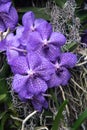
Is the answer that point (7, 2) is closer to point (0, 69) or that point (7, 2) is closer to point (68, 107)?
point (0, 69)

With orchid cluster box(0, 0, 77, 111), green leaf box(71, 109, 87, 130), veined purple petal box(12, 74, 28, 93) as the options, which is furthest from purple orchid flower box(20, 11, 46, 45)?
green leaf box(71, 109, 87, 130)

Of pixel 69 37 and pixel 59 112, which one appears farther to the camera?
pixel 69 37

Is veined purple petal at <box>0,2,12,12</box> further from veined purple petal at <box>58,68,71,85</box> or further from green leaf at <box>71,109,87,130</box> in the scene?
green leaf at <box>71,109,87,130</box>

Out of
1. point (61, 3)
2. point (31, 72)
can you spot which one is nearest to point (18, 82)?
point (31, 72)

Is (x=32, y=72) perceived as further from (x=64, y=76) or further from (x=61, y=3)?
(x=61, y=3)

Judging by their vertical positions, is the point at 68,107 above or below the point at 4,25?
below

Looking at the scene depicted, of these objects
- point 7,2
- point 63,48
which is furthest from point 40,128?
point 7,2

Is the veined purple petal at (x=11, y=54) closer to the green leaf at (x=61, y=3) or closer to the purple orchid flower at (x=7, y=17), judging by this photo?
the purple orchid flower at (x=7, y=17)

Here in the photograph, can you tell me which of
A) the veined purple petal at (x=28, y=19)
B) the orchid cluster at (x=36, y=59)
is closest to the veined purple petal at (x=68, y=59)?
the orchid cluster at (x=36, y=59)
